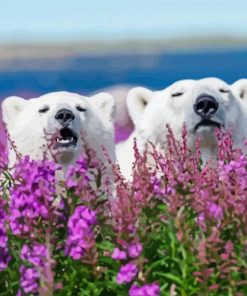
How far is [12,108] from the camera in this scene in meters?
7.57

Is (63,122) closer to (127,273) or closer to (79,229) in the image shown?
(79,229)

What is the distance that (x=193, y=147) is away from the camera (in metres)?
7.38

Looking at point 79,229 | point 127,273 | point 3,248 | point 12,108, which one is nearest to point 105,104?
point 12,108

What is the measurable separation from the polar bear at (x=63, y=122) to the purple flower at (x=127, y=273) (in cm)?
305

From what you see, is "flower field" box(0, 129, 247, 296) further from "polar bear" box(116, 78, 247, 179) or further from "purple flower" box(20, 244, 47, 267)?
"polar bear" box(116, 78, 247, 179)

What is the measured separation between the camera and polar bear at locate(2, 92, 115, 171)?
6.91 m

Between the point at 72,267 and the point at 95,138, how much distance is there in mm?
3327

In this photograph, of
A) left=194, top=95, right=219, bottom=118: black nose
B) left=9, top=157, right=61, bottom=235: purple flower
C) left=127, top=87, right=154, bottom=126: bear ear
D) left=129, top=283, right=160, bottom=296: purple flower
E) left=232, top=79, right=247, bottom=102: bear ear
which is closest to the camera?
left=129, top=283, right=160, bottom=296: purple flower

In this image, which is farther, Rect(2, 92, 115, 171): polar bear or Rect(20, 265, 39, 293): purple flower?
Rect(2, 92, 115, 171): polar bear

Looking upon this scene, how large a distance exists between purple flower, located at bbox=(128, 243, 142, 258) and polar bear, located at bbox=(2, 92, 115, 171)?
3.05 meters

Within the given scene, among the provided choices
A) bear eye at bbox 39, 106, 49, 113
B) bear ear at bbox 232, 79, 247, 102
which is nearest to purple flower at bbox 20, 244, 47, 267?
bear eye at bbox 39, 106, 49, 113

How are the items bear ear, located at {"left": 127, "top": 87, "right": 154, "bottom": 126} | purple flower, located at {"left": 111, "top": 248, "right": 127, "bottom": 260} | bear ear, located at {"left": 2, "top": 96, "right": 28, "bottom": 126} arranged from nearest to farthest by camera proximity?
purple flower, located at {"left": 111, "top": 248, "right": 127, "bottom": 260} < bear ear, located at {"left": 2, "top": 96, "right": 28, "bottom": 126} < bear ear, located at {"left": 127, "top": 87, "right": 154, "bottom": 126}

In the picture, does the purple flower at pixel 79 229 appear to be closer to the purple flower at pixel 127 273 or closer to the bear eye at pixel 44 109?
the purple flower at pixel 127 273

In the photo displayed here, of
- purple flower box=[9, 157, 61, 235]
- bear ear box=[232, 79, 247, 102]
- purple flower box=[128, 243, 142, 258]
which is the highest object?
bear ear box=[232, 79, 247, 102]
